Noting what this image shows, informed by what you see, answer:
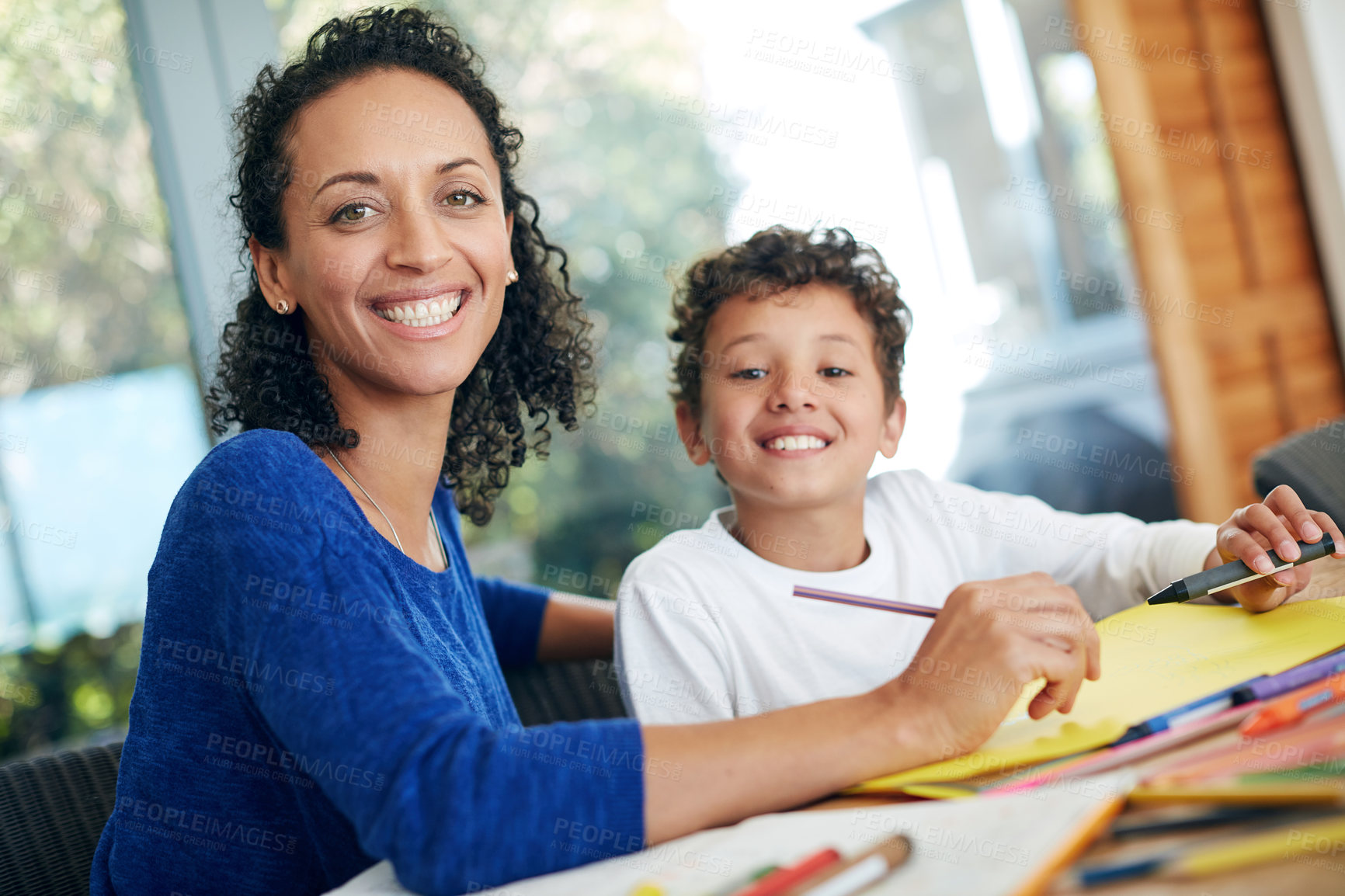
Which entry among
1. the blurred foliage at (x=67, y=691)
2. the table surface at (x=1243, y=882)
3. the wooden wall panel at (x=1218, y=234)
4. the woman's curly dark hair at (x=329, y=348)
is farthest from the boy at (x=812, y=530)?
the wooden wall panel at (x=1218, y=234)

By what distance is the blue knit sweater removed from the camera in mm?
667

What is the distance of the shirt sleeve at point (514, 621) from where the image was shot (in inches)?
57.8

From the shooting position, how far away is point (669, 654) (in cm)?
110

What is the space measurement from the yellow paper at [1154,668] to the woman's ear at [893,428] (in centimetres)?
43

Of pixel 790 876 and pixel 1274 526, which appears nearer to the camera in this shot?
pixel 790 876

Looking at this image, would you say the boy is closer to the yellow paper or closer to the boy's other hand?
the yellow paper

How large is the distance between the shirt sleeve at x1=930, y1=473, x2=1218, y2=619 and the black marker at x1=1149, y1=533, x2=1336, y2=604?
7.6 inches

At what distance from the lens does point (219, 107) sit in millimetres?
2141

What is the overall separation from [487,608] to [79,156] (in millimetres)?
1455

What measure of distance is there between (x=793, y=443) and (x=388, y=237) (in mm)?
542

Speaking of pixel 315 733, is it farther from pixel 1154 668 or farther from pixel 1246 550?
pixel 1246 550

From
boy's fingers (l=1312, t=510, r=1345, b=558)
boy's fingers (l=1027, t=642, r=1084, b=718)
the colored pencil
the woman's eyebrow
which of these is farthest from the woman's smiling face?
boy's fingers (l=1312, t=510, r=1345, b=558)

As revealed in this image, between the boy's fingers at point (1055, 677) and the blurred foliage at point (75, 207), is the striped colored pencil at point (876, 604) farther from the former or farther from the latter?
the blurred foliage at point (75, 207)

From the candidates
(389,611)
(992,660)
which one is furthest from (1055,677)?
(389,611)
